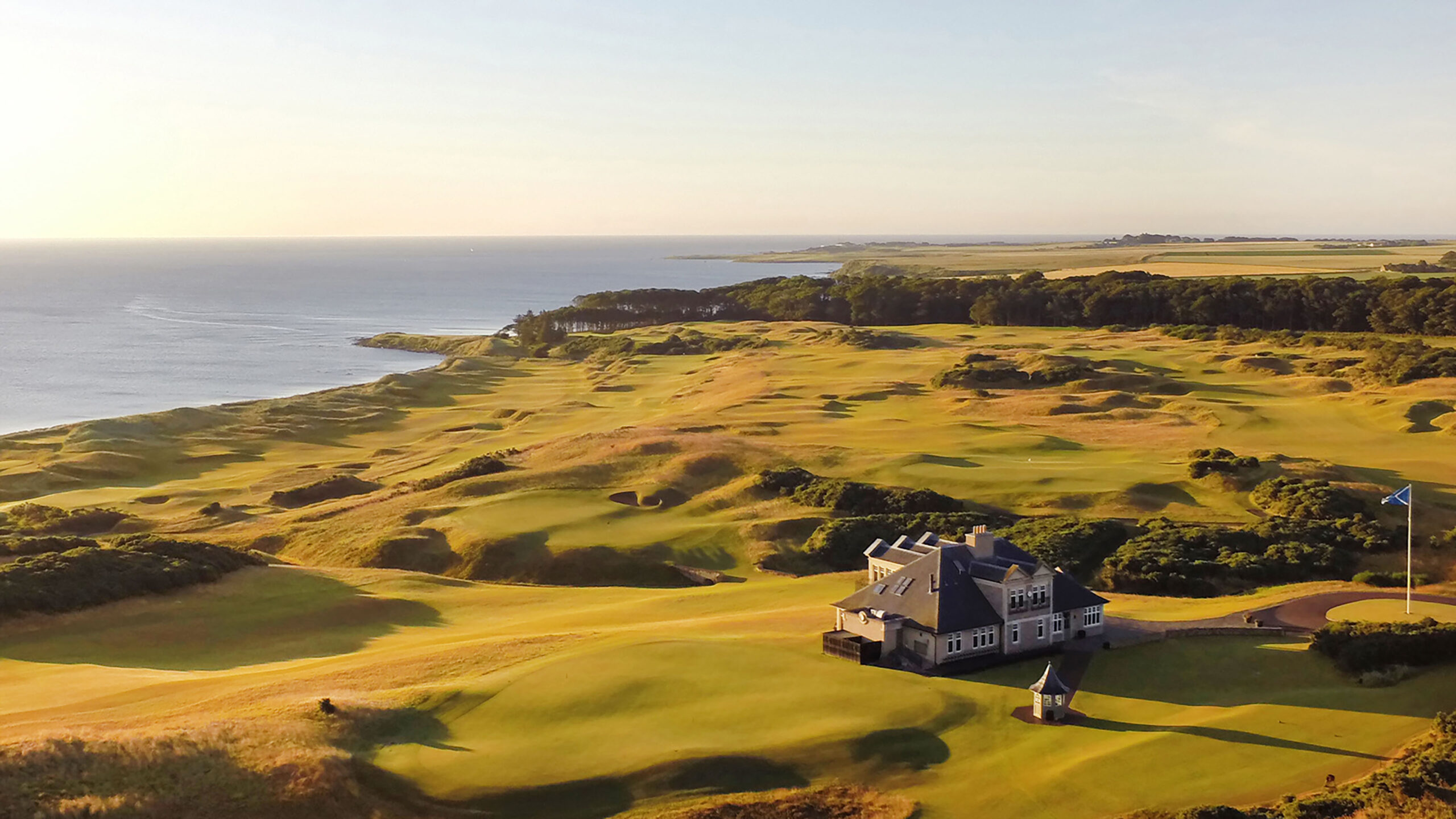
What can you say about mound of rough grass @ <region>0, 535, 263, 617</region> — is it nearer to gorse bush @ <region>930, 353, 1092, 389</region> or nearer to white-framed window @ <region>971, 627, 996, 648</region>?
white-framed window @ <region>971, 627, 996, 648</region>

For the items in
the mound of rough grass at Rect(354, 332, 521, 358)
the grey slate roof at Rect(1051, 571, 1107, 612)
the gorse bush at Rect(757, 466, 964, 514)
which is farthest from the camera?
the mound of rough grass at Rect(354, 332, 521, 358)

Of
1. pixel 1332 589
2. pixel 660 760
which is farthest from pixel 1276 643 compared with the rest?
pixel 660 760

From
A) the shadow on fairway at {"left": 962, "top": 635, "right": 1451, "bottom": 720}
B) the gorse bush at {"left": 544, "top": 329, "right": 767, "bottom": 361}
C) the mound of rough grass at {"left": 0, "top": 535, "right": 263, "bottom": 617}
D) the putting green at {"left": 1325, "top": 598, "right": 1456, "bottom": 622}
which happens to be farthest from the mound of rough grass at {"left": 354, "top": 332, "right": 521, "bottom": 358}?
the shadow on fairway at {"left": 962, "top": 635, "right": 1451, "bottom": 720}

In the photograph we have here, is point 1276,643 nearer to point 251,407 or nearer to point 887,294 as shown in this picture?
point 251,407

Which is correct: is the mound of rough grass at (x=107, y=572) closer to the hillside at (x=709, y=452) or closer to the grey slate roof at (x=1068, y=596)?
the hillside at (x=709, y=452)

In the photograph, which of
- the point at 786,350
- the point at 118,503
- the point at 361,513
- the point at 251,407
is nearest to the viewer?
the point at 361,513

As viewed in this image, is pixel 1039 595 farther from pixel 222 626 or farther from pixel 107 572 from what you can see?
pixel 107 572

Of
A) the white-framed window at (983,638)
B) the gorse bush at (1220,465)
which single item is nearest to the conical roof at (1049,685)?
the white-framed window at (983,638)
